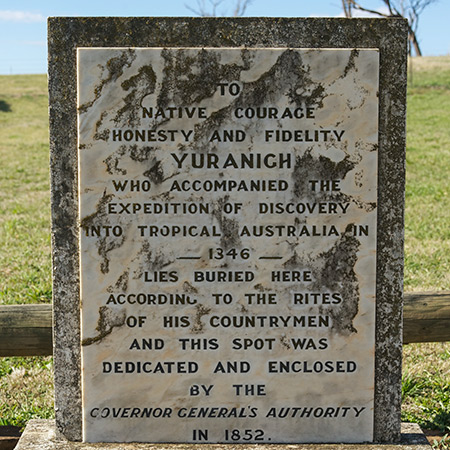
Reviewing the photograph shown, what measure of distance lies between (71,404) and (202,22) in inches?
73.7

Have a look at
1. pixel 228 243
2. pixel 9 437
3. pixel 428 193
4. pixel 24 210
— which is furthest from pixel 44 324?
pixel 428 193

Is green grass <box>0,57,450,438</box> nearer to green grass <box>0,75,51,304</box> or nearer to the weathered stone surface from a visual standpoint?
green grass <box>0,75,51,304</box>

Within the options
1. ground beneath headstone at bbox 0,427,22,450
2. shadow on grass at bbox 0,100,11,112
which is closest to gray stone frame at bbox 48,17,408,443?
ground beneath headstone at bbox 0,427,22,450

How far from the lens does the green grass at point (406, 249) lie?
4.20m

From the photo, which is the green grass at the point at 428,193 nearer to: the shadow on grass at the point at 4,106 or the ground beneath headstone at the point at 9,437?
the ground beneath headstone at the point at 9,437

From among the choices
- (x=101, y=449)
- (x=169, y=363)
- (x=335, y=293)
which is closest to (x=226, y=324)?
(x=169, y=363)

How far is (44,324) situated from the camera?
146 inches

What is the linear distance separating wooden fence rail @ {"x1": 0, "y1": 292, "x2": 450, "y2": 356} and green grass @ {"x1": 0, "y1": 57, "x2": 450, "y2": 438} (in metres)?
0.46

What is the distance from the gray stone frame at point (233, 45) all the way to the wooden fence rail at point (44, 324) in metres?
0.66

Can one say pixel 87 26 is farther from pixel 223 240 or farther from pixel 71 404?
pixel 71 404

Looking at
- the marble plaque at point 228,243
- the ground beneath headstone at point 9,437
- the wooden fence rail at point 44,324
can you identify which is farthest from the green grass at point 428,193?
the ground beneath headstone at point 9,437

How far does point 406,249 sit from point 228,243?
5.38 meters

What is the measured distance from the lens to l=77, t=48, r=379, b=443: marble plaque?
2.95 m

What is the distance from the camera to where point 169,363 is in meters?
3.07
